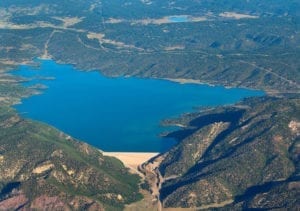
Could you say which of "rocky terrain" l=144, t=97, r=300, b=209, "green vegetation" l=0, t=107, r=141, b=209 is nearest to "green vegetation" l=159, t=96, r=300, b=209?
"rocky terrain" l=144, t=97, r=300, b=209

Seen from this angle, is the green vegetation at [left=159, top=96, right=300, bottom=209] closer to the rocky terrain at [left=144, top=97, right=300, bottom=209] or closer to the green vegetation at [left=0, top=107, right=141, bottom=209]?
the rocky terrain at [left=144, top=97, right=300, bottom=209]

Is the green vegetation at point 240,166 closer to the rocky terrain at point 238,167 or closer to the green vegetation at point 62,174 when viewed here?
the rocky terrain at point 238,167

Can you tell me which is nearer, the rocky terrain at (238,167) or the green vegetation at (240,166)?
the rocky terrain at (238,167)

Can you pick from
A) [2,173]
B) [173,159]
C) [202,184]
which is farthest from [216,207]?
[2,173]

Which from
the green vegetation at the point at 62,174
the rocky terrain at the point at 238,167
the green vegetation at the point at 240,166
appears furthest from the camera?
the green vegetation at the point at 240,166

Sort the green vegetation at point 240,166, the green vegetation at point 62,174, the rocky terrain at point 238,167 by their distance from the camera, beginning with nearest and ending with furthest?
the green vegetation at point 62,174
the rocky terrain at point 238,167
the green vegetation at point 240,166

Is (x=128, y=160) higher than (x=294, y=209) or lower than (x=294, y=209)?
lower

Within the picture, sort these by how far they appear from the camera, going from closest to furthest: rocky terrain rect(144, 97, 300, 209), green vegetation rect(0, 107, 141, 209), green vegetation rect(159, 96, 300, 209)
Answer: green vegetation rect(0, 107, 141, 209), rocky terrain rect(144, 97, 300, 209), green vegetation rect(159, 96, 300, 209)

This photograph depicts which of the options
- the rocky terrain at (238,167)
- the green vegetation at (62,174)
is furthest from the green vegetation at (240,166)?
the green vegetation at (62,174)

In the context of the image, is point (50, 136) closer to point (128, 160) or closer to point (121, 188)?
point (128, 160)

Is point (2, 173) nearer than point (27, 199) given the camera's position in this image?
No

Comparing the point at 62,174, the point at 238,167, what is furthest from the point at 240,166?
the point at 62,174
